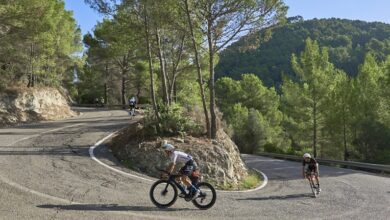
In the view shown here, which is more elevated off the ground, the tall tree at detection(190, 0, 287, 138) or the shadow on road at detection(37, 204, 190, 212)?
the tall tree at detection(190, 0, 287, 138)

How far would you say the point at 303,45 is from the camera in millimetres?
100375

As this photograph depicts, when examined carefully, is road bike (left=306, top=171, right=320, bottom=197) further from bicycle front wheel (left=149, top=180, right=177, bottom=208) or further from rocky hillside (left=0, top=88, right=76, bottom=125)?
rocky hillside (left=0, top=88, right=76, bottom=125)

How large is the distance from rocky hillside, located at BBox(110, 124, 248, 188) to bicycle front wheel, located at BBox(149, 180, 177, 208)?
13.7 ft

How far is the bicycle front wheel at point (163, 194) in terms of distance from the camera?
1110 cm

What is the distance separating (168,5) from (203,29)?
6.41 feet

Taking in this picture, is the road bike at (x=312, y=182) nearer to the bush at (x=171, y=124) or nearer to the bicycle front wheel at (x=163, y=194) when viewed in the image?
the bush at (x=171, y=124)

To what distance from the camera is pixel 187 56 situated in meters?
35.0

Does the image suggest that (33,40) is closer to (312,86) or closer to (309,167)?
(309,167)

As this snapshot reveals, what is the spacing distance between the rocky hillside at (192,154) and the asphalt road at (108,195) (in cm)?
85

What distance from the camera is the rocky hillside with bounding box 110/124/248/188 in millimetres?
16016

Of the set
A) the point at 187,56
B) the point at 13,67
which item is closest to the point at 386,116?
the point at 187,56

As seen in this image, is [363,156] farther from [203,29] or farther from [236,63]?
[236,63]

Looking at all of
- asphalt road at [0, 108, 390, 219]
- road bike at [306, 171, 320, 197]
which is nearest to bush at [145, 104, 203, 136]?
asphalt road at [0, 108, 390, 219]

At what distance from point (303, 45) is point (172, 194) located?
9424cm
